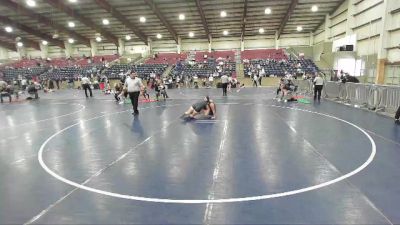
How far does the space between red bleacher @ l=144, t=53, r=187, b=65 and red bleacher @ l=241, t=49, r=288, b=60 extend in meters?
8.91

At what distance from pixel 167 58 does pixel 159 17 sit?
31.1 ft

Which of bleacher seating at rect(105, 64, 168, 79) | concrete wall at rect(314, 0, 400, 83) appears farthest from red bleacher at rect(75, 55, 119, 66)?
concrete wall at rect(314, 0, 400, 83)

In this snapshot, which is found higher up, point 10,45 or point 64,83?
point 10,45

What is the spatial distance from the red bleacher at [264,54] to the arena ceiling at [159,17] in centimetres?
251

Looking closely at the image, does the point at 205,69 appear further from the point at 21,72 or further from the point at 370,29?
the point at 21,72

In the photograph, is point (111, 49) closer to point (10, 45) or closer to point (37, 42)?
point (37, 42)

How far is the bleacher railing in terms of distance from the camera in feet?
36.4

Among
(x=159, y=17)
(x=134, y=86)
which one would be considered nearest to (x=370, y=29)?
(x=159, y=17)

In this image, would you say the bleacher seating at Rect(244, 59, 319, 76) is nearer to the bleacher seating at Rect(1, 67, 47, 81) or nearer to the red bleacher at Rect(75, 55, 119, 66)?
the red bleacher at Rect(75, 55, 119, 66)

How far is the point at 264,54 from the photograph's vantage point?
3962 centimetres

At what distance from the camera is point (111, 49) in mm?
45562

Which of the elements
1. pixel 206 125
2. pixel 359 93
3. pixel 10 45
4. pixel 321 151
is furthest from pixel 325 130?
pixel 10 45

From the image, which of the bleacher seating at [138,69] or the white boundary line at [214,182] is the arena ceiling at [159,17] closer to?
the bleacher seating at [138,69]

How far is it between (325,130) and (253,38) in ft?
115
